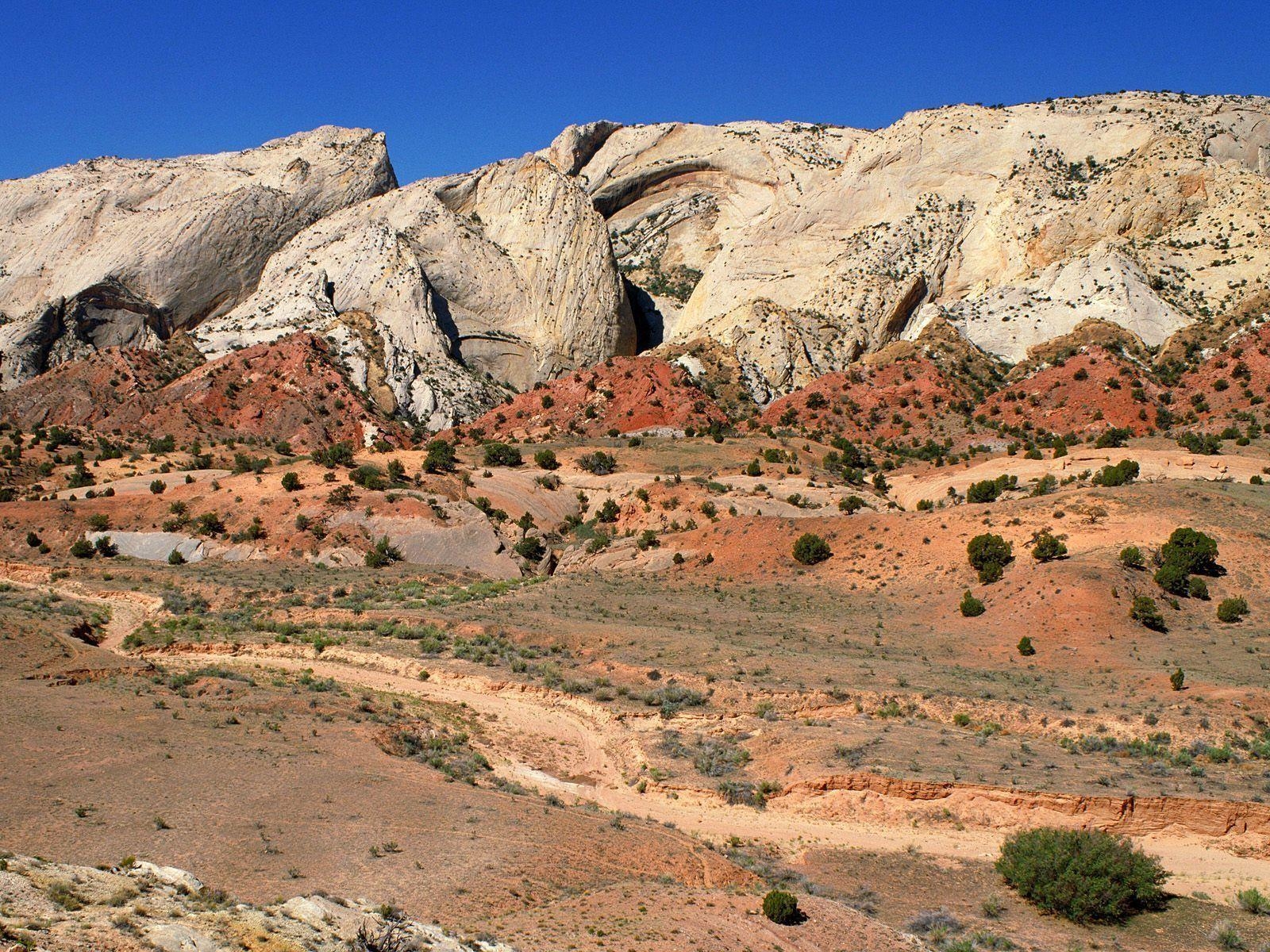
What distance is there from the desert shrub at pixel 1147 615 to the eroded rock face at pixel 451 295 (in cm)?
4758

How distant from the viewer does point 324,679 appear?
27.0m

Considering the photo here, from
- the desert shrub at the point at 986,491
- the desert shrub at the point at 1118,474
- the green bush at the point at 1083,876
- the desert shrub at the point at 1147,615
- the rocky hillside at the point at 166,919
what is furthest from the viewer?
the desert shrub at the point at 986,491

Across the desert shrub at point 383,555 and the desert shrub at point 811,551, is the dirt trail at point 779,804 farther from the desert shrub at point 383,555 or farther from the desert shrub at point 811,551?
the desert shrub at point 811,551

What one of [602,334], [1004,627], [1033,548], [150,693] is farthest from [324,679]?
[602,334]

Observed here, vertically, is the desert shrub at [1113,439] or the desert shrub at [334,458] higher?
the desert shrub at [1113,439]

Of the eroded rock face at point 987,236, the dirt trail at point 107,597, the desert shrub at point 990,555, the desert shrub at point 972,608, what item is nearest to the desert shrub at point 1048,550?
the desert shrub at point 990,555

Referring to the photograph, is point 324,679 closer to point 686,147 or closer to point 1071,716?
point 1071,716

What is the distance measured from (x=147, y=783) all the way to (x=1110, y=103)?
3645 inches

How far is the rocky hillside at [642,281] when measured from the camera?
71.1 m

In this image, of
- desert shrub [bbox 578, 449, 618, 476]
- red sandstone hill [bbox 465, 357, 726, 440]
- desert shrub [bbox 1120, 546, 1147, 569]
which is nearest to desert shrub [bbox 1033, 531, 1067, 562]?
desert shrub [bbox 1120, 546, 1147, 569]

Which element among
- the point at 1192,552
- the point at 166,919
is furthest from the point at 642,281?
the point at 166,919

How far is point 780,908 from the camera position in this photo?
1481cm

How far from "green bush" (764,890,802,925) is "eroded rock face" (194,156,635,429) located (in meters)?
58.7

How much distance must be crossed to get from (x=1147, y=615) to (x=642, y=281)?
69.8 m
